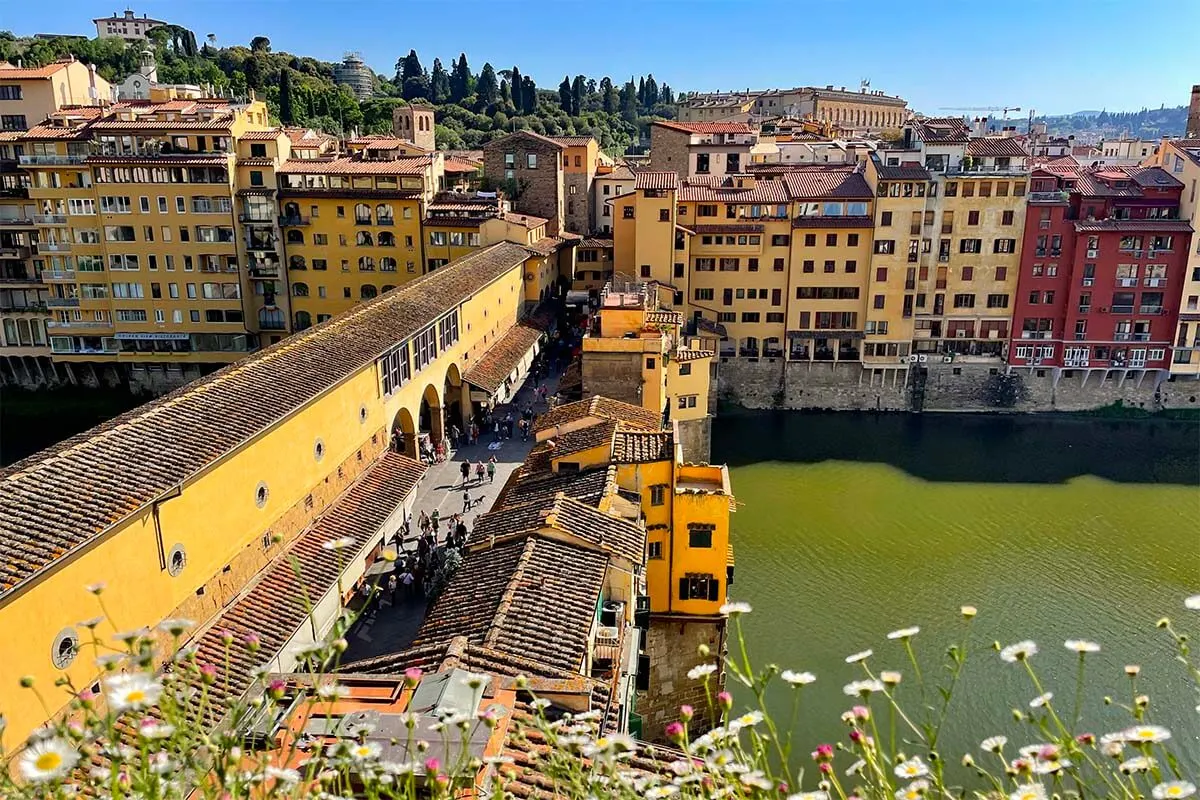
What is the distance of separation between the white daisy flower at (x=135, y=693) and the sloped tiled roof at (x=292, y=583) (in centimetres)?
659

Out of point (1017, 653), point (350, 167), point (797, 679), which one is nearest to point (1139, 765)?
point (1017, 653)

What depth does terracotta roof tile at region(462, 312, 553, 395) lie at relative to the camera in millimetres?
28734

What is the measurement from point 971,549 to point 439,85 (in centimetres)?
9405

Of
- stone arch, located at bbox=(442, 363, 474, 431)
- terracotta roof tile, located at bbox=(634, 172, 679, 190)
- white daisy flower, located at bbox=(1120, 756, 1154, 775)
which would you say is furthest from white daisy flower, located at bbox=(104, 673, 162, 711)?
terracotta roof tile, located at bbox=(634, 172, 679, 190)

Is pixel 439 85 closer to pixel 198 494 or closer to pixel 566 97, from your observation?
pixel 566 97

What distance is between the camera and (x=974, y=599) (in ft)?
81.6

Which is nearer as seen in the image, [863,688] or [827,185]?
[863,688]

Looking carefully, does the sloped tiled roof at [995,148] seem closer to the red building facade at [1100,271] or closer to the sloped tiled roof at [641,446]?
the red building facade at [1100,271]

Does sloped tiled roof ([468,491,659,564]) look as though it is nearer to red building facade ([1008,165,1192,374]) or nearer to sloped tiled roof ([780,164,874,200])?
sloped tiled roof ([780,164,874,200])

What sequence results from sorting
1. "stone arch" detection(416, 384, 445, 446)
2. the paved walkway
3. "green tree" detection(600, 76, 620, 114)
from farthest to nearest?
1. "green tree" detection(600, 76, 620, 114)
2. "stone arch" detection(416, 384, 445, 446)
3. the paved walkway

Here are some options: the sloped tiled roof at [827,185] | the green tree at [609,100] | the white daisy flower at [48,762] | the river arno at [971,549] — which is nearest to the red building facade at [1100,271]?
the river arno at [971,549]

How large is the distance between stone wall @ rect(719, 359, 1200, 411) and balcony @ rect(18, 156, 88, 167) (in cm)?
2947

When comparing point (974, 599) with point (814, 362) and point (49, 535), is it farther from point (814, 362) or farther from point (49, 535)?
point (49, 535)

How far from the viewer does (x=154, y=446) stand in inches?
541
